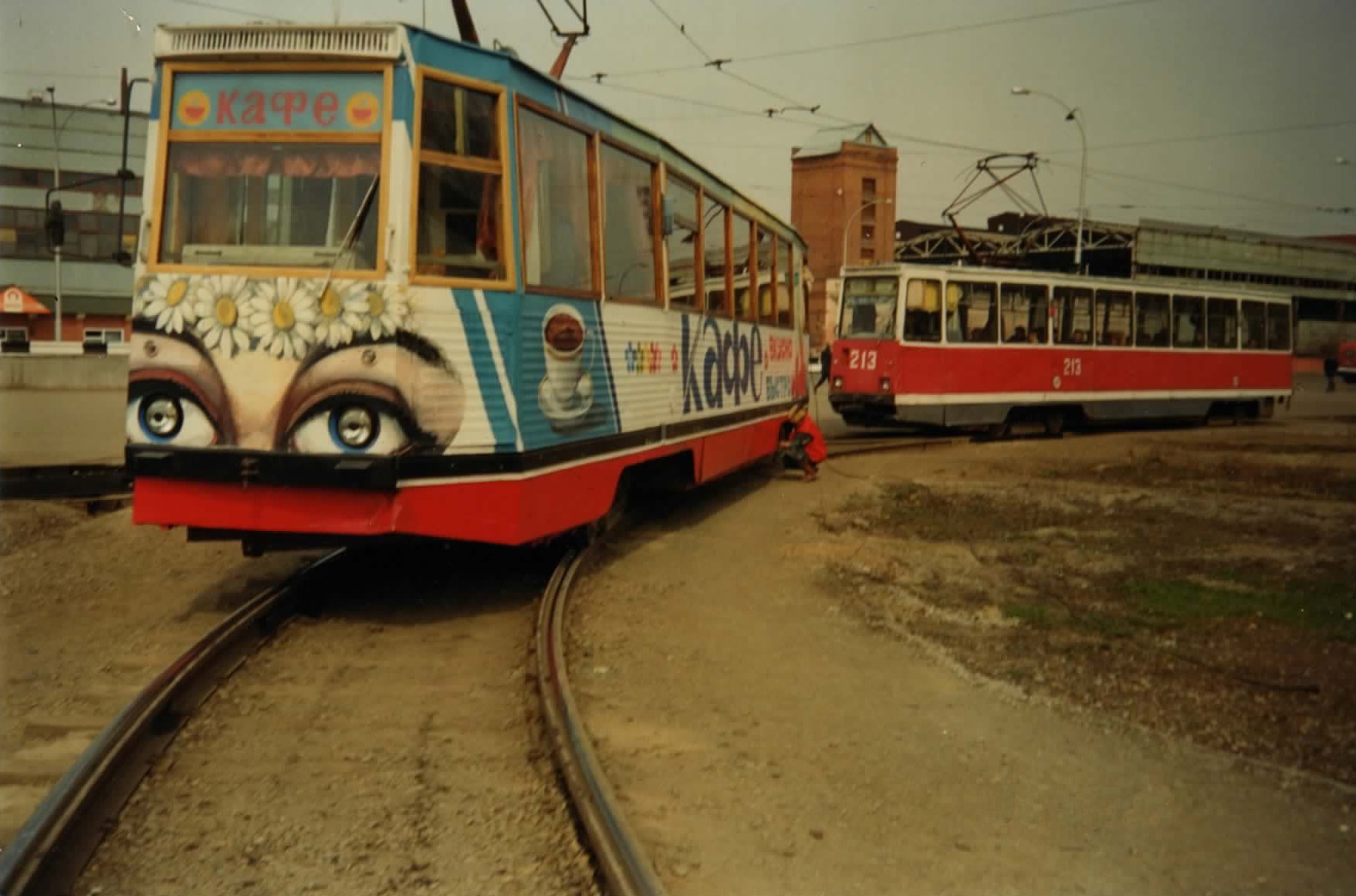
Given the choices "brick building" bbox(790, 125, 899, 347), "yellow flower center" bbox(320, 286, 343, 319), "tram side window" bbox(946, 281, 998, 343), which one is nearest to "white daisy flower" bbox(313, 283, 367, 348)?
"yellow flower center" bbox(320, 286, 343, 319)

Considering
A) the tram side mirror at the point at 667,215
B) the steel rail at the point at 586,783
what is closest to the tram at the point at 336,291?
the steel rail at the point at 586,783

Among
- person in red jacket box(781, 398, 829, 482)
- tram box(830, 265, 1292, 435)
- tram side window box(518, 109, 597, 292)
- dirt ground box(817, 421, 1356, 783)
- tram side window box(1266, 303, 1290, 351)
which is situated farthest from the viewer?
tram side window box(1266, 303, 1290, 351)

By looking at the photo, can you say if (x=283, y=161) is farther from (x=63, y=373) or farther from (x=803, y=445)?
(x=63, y=373)

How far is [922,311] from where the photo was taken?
69.2 feet

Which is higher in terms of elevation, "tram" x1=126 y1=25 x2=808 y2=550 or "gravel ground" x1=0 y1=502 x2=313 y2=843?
"tram" x1=126 y1=25 x2=808 y2=550

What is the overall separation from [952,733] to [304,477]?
3.49 metres

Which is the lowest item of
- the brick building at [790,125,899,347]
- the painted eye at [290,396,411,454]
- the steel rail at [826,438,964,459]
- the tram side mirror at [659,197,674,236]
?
the steel rail at [826,438,964,459]

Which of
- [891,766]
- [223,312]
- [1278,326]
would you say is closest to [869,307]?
[1278,326]

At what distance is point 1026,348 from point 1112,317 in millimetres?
3102

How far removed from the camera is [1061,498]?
1421 centimetres

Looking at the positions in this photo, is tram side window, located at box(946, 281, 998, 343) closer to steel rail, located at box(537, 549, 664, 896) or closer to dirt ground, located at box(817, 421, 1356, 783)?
dirt ground, located at box(817, 421, 1356, 783)

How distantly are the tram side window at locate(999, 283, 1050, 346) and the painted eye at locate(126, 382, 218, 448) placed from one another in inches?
693

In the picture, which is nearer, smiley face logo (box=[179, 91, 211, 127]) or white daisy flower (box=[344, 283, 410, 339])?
white daisy flower (box=[344, 283, 410, 339])

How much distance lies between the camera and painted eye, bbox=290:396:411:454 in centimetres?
663
